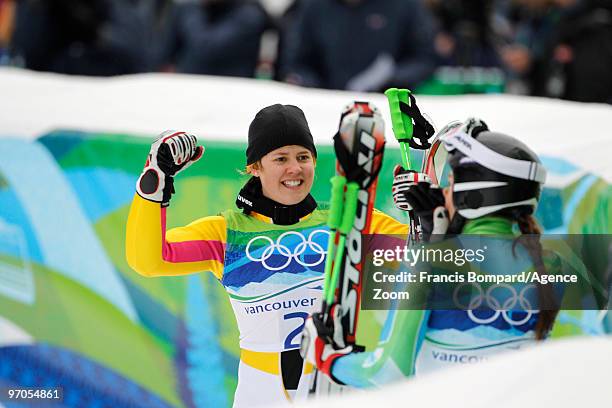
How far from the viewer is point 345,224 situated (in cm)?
244

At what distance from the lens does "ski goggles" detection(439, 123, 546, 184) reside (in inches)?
92.7

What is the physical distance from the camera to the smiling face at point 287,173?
2885mm

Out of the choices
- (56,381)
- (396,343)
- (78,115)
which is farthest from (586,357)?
(78,115)

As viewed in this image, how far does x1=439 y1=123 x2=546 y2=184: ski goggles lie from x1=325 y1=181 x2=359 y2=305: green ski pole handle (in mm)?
276

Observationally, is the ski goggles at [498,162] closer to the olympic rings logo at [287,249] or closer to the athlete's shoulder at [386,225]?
the athlete's shoulder at [386,225]

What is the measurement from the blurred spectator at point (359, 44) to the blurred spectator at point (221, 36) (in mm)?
577

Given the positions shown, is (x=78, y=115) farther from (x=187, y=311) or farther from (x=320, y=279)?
(x=320, y=279)

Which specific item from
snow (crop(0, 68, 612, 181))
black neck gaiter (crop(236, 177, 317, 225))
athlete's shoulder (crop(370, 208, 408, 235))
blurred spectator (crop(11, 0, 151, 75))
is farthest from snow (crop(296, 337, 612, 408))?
blurred spectator (crop(11, 0, 151, 75))

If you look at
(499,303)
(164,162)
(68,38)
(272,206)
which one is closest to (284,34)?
(68,38)

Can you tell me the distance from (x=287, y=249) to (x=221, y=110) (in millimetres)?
1486

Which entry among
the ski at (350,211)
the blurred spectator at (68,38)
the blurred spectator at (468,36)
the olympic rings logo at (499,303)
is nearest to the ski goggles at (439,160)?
the ski at (350,211)

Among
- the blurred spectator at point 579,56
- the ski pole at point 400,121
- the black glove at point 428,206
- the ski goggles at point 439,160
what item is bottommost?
the black glove at point 428,206

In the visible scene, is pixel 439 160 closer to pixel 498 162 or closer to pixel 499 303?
pixel 498 162

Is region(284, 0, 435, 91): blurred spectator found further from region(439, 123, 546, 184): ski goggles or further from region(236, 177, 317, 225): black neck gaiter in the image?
region(439, 123, 546, 184): ski goggles
